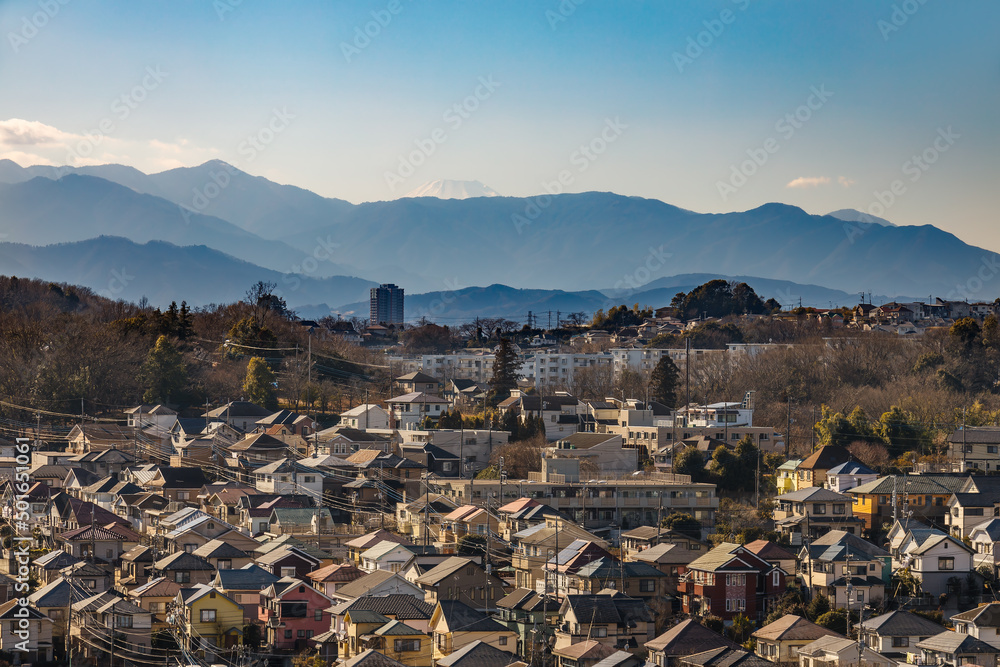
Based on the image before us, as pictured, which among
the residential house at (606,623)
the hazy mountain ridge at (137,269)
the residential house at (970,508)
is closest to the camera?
the residential house at (606,623)

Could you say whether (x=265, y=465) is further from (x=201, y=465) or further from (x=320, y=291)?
(x=320, y=291)

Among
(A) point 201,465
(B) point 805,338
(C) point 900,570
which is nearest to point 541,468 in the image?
(A) point 201,465

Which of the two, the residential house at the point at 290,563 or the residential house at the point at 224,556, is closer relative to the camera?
the residential house at the point at 290,563

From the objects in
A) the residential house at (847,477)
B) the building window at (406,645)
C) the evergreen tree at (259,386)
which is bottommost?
the building window at (406,645)

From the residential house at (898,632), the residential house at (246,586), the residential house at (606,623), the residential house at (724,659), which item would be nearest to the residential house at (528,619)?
the residential house at (606,623)

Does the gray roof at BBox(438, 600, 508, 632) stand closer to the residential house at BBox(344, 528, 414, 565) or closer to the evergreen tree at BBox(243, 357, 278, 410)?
the residential house at BBox(344, 528, 414, 565)

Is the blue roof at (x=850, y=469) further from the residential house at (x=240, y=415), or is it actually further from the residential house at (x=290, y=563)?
the residential house at (x=240, y=415)
